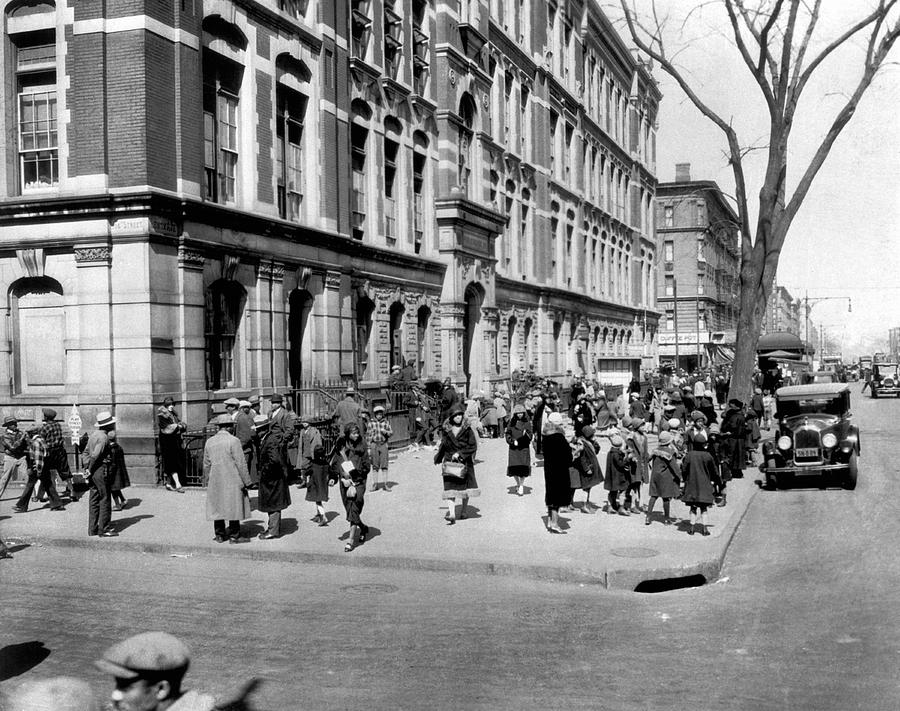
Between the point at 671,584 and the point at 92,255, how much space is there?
488 inches

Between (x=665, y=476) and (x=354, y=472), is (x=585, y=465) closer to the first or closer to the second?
(x=665, y=476)

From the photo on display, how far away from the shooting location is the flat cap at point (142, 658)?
3.08 m

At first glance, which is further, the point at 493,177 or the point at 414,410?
the point at 493,177

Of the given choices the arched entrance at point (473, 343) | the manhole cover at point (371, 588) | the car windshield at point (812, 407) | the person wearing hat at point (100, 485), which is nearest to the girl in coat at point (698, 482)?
the manhole cover at point (371, 588)

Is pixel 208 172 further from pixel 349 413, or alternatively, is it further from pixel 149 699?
pixel 149 699

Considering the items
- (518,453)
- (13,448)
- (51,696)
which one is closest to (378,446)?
(518,453)

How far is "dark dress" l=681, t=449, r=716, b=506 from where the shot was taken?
40.1ft

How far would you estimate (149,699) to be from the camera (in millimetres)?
3160

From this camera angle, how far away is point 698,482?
484 inches

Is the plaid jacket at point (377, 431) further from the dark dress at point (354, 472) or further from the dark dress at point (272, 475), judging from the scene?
the dark dress at point (272, 475)

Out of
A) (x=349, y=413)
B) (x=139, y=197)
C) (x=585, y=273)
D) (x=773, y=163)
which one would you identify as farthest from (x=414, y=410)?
Result: (x=585, y=273)

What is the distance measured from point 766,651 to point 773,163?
20497mm

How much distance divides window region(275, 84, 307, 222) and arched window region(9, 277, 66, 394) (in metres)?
5.93

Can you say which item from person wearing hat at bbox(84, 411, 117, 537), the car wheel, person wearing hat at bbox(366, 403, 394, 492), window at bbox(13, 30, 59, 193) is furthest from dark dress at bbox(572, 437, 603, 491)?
window at bbox(13, 30, 59, 193)
